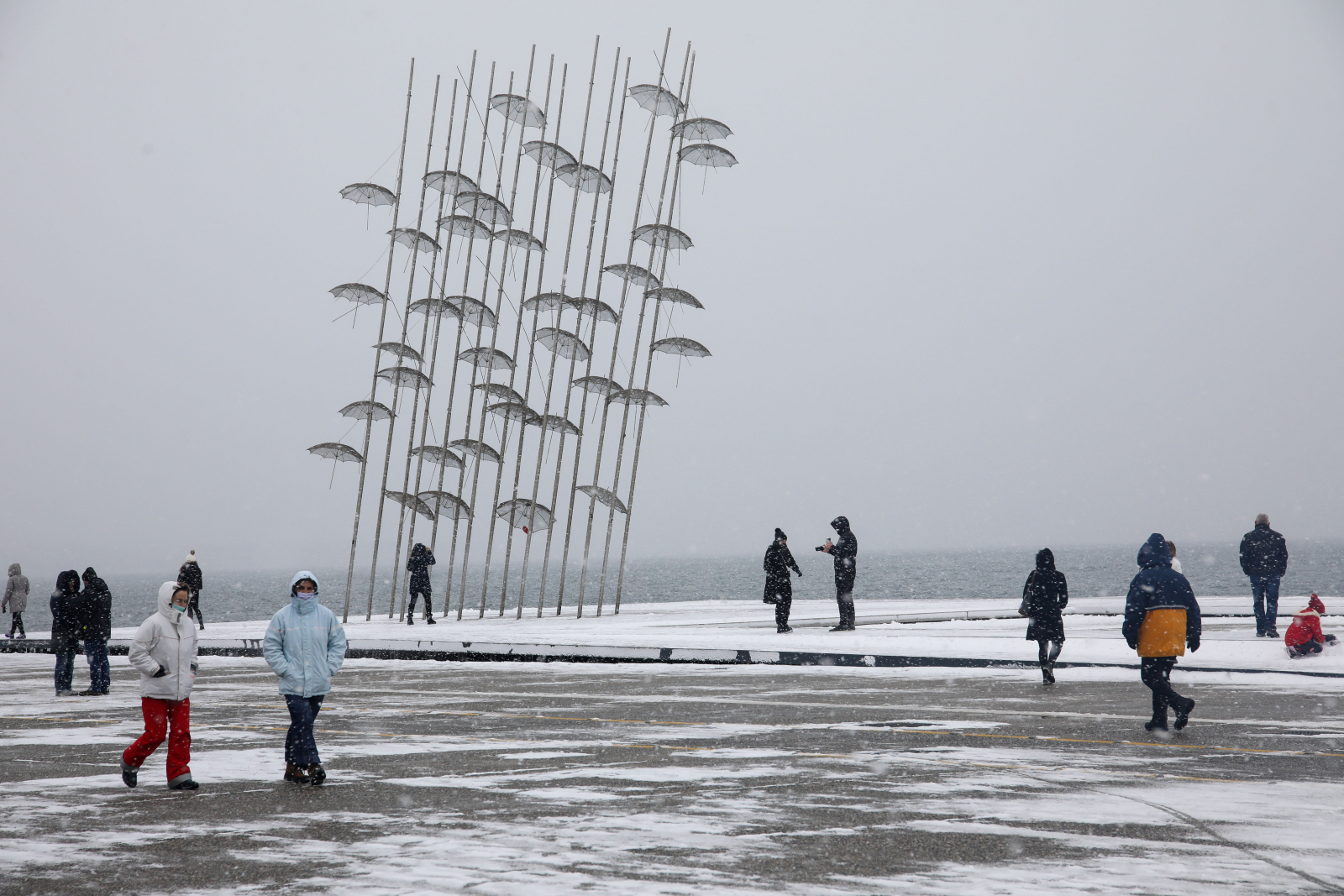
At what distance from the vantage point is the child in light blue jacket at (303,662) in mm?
8648

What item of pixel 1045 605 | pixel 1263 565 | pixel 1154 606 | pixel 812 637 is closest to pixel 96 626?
pixel 812 637

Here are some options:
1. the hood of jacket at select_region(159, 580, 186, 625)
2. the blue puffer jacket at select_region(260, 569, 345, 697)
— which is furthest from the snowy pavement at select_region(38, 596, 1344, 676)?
the hood of jacket at select_region(159, 580, 186, 625)

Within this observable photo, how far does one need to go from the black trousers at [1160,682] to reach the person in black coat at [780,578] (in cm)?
1182

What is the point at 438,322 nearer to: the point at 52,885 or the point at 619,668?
the point at 619,668

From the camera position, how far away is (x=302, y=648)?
8.93 metres

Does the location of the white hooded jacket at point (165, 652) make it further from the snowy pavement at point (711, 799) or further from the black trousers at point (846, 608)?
the black trousers at point (846, 608)

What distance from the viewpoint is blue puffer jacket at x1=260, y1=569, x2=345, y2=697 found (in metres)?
8.84

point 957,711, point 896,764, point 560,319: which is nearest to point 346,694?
point 957,711

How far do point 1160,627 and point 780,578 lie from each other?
12.3m

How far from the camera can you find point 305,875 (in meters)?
5.90

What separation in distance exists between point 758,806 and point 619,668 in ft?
37.2

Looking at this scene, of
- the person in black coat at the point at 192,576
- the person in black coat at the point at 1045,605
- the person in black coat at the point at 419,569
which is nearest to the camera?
the person in black coat at the point at 1045,605

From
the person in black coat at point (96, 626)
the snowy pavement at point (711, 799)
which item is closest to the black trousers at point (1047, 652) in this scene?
the snowy pavement at point (711, 799)

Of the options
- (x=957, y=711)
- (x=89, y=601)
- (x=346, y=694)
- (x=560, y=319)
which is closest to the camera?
(x=957, y=711)
